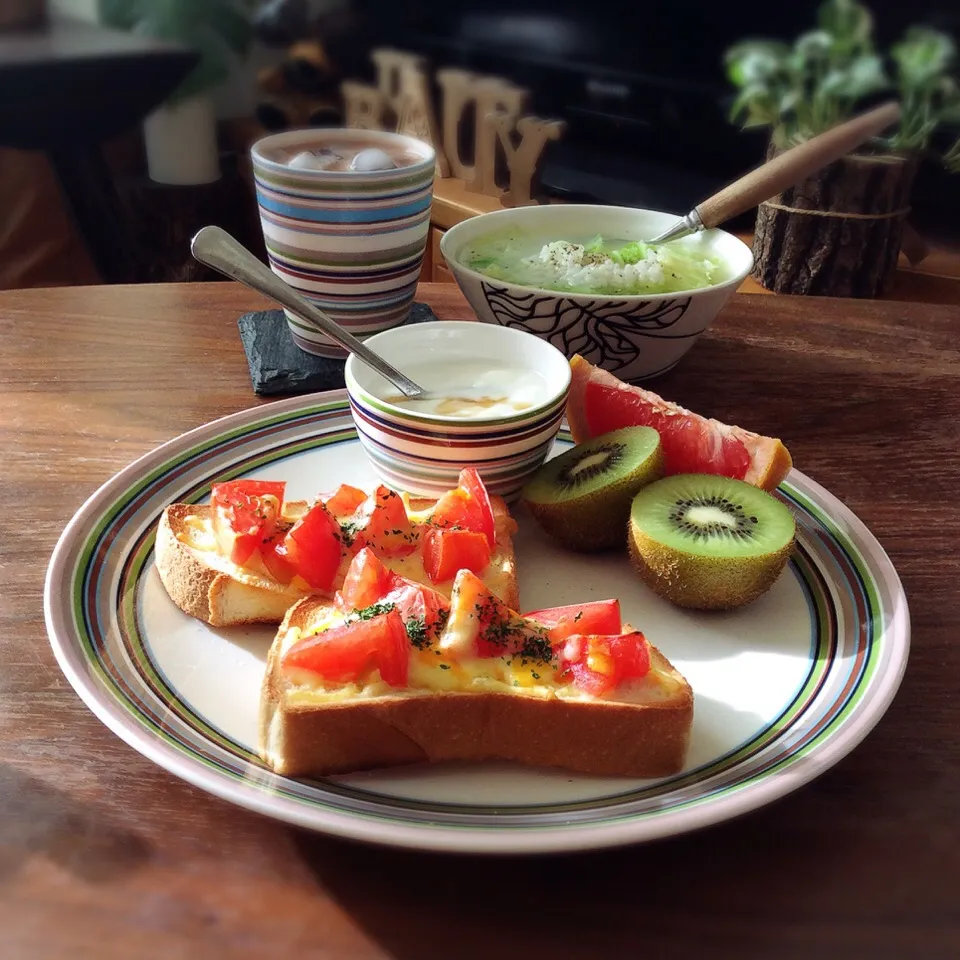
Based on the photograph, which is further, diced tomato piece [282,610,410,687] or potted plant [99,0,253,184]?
potted plant [99,0,253,184]

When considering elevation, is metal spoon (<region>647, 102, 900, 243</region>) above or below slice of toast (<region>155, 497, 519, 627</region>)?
above

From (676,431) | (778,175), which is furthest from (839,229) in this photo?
(676,431)

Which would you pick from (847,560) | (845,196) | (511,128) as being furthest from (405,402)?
(511,128)

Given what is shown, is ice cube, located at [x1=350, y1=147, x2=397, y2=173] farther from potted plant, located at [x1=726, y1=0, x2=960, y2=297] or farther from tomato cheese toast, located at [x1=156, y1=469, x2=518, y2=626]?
potted plant, located at [x1=726, y1=0, x2=960, y2=297]

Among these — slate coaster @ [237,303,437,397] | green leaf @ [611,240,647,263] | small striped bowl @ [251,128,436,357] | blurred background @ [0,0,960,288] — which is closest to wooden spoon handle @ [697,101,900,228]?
green leaf @ [611,240,647,263]

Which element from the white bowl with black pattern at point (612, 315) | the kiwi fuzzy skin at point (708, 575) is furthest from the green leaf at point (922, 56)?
the kiwi fuzzy skin at point (708, 575)

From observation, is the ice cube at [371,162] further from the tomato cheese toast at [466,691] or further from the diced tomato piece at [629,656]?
the diced tomato piece at [629,656]

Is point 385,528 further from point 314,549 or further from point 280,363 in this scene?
point 280,363
